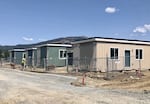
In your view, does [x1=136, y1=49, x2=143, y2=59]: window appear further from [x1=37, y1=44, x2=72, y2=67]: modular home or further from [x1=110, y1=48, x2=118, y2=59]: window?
[x1=37, y1=44, x2=72, y2=67]: modular home

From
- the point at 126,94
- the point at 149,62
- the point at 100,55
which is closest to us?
the point at 126,94

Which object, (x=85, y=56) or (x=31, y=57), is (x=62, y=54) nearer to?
(x=31, y=57)

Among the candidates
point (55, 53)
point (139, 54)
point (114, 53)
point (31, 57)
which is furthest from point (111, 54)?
point (31, 57)

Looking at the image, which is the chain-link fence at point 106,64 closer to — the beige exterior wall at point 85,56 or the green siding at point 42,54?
the beige exterior wall at point 85,56

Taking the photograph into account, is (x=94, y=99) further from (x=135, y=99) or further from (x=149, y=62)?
(x=149, y=62)

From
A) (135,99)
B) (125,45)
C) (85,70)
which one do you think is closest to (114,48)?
(125,45)

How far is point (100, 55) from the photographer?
30.8m

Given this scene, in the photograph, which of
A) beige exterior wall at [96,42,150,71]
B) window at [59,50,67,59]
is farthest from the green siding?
beige exterior wall at [96,42,150,71]

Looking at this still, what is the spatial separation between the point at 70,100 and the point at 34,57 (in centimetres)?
3631

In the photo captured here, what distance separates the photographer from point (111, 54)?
104 feet

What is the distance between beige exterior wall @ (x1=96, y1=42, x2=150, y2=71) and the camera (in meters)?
30.9

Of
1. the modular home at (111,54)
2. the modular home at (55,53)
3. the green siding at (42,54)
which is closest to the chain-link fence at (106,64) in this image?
the modular home at (111,54)

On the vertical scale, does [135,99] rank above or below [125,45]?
below

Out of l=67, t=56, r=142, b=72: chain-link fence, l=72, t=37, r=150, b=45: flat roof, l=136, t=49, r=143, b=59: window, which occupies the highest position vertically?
l=72, t=37, r=150, b=45: flat roof
